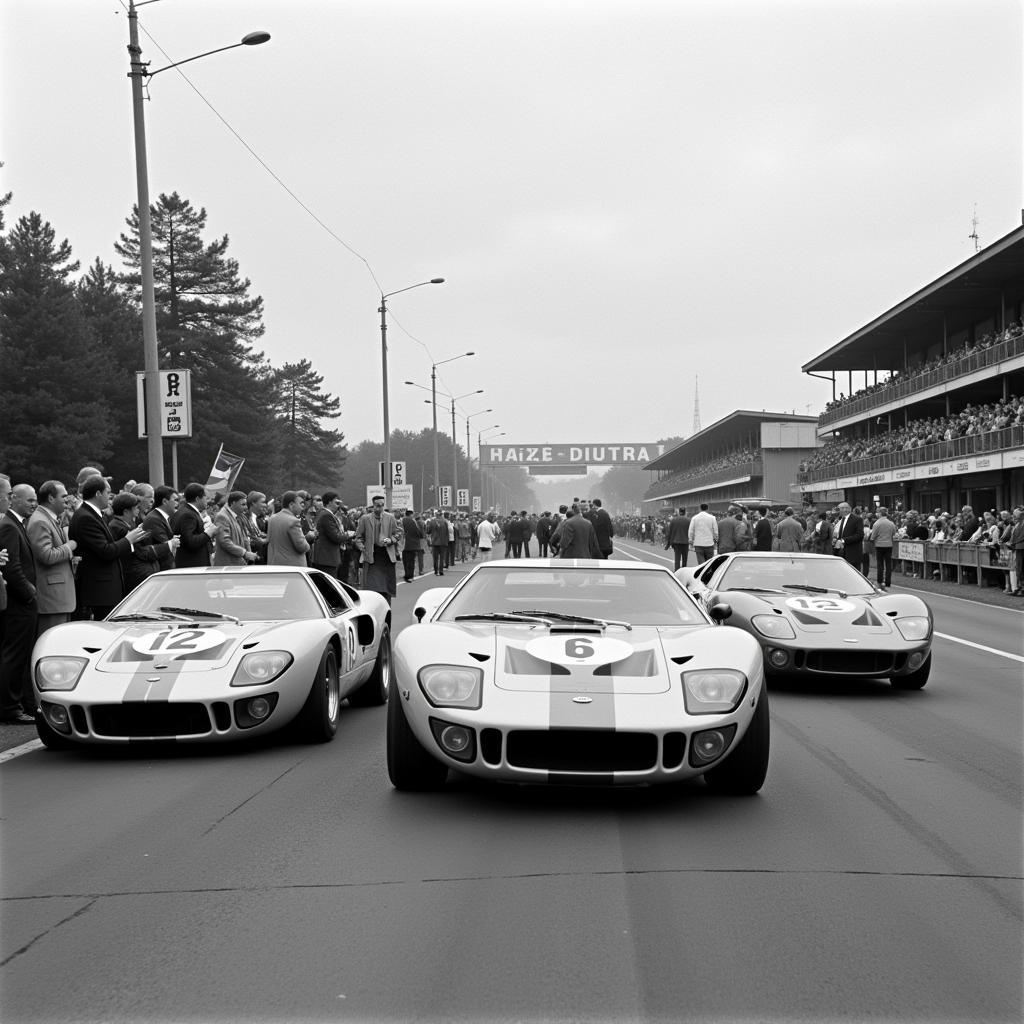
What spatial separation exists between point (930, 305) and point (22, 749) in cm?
4585

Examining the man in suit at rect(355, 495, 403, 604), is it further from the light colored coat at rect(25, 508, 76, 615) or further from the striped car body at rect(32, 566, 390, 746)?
the striped car body at rect(32, 566, 390, 746)

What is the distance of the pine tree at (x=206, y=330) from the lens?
2411 inches

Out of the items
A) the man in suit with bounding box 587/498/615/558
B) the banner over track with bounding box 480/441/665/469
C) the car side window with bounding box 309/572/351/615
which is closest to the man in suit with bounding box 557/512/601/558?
Answer: the man in suit with bounding box 587/498/615/558

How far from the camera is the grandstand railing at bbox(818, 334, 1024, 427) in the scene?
1465 inches

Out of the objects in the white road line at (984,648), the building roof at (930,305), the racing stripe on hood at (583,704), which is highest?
the building roof at (930,305)

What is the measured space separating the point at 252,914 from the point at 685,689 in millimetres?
2358

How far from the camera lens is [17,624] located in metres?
8.66

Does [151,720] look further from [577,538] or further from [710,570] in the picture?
[577,538]

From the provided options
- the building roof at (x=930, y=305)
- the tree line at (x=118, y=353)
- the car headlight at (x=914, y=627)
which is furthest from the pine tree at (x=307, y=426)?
the car headlight at (x=914, y=627)

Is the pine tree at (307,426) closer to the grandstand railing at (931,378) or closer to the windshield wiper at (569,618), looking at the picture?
the grandstand railing at (931,378)

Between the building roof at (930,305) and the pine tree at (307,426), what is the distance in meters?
36.3

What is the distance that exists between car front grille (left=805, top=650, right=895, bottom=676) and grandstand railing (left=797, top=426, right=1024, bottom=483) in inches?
1013

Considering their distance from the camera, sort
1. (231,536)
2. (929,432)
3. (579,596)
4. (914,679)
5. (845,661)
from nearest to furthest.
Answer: (579,596) → (845,661) → (914,679) → (231,536) → (929,432)

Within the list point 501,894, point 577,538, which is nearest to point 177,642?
point 501,894
